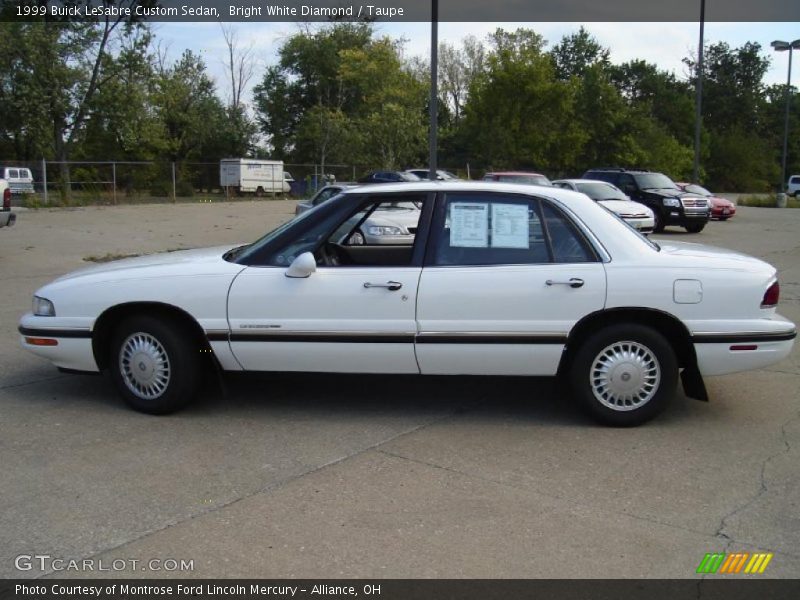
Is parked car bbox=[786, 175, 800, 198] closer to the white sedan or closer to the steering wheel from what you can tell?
the white sedan

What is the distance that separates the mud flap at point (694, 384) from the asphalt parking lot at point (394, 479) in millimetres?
185

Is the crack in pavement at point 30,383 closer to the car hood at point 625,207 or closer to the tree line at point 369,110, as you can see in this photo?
the car hood at point 625,207

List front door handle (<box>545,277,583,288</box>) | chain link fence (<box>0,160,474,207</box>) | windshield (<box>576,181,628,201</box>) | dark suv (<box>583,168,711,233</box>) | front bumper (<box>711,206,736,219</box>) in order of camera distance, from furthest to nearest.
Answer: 1. chain link fence (<box>0,160,474,207</box>)
2. front bumper (<box>711,206,736,219</box>)
3. dark suv (<box>583,168,711,233</box>)
4. windshield (<box>576,181,628,201</box>)
5. front door handle (<box>545,277,583,288</box>)

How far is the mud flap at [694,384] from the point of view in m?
5.04

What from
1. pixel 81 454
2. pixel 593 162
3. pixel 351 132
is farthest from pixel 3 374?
pixel 593 162

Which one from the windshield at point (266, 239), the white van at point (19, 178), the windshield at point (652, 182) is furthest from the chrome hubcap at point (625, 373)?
the white van at point (19, 178)

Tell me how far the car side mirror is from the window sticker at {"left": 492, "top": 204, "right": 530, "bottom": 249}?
1.16 m

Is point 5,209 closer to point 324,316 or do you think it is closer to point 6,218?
point 6,218

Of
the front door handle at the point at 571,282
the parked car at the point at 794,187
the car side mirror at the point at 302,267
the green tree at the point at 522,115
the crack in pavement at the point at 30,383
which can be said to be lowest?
the crack in pavement at the point at 30,383

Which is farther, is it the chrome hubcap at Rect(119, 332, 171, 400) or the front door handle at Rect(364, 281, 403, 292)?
the chrome hubcap at Rect(119, 332, 171, 400)

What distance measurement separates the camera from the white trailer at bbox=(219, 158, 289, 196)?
4603 cm

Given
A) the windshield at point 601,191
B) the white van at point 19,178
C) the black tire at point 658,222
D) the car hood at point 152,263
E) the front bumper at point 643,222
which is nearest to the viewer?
the car hood at point 152,263

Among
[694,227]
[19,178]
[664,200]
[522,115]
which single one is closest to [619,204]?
[664,200]
